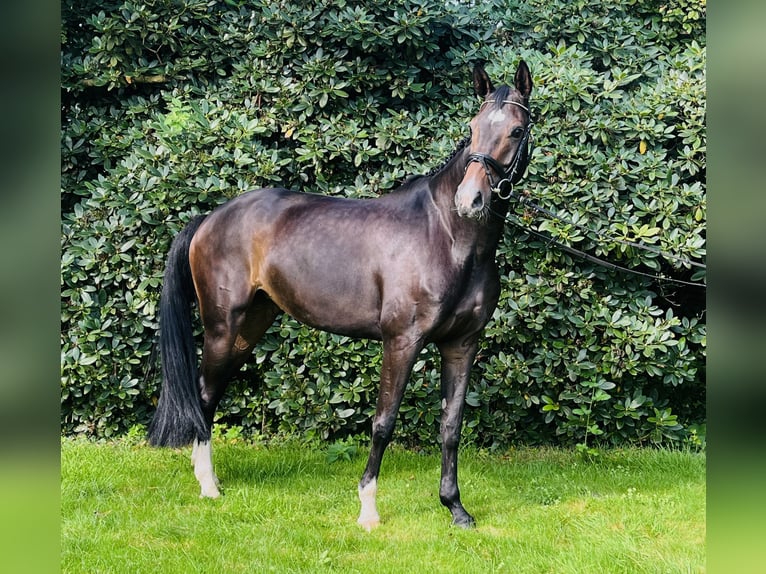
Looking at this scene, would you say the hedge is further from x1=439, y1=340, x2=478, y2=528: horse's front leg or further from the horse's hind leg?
x1=439, y1=340, x2=478, y2=528: horse's front leg

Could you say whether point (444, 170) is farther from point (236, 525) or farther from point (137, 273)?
point (137, 273)

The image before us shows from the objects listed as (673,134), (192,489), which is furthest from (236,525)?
(673,134)

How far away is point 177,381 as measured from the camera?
4.41 m

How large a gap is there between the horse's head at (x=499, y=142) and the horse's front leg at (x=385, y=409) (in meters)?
0.90

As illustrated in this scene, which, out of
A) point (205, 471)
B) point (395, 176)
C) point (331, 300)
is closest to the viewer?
point (331, 300)

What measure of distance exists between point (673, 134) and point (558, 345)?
194 cm

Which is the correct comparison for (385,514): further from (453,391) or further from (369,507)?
(453,391)

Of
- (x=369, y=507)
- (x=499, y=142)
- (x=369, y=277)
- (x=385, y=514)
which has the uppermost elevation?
(x=499, y=142)

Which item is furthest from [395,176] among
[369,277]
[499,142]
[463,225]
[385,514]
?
[385,514]

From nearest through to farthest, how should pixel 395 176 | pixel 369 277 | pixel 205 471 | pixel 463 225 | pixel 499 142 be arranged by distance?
1. pixel 499 142
2. pixel 463 225
3. pixel 369 277
4. pixel 205 471
5. pixel 395 176

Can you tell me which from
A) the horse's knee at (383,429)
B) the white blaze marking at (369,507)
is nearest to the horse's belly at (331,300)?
the horse's knee at (383,429)

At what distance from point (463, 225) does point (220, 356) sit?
1851 millimetres

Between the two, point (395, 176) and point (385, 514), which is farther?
point (395, 176)

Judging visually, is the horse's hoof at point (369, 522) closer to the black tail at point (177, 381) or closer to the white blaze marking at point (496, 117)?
the black tail at point (177, 381)
